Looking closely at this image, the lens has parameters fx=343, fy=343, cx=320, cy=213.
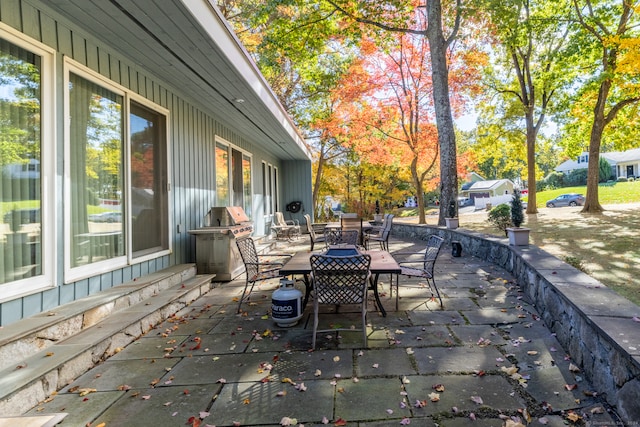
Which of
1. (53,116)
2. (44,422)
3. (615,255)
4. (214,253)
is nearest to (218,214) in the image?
(214,253)

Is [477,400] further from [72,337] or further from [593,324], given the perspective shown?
[72,337]

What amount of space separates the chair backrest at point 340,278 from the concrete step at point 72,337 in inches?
66.6

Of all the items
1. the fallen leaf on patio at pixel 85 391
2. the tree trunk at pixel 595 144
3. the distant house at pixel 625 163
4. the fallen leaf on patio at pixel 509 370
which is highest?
A: the distant house at pixel 625 163

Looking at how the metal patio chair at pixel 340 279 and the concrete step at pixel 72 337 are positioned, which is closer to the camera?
the concrete step at pixel 72 337

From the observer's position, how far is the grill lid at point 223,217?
5.77 m

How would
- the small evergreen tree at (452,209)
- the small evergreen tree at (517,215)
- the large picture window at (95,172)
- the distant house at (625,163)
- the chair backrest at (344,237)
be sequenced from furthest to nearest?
the distant house at (625,163) → the small evergreen tree at (452,209) → the chair backrest at (344,237) → the small evergreen tree at (517,215) → the large picture window at (95,172)

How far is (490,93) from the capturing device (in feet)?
50.2

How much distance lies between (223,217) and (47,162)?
310 centimetres

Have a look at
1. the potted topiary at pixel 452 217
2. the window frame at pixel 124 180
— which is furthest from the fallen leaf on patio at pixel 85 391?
the potted topiary at pixel 452 217

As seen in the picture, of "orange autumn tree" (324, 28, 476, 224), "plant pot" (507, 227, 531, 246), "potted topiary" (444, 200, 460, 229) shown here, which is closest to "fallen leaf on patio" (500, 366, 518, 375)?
"plant pot" (507, 227, 531, 246)

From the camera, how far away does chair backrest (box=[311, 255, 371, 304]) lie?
275cm

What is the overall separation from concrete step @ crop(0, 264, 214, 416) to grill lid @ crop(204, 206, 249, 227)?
6.43ft

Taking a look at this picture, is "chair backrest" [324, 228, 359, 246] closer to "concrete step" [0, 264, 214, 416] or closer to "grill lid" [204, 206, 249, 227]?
"grill lid" [204, 206, 249, 227]

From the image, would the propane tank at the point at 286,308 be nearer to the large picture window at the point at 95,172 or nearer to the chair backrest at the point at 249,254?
the chair backrest at the point at 249,254
